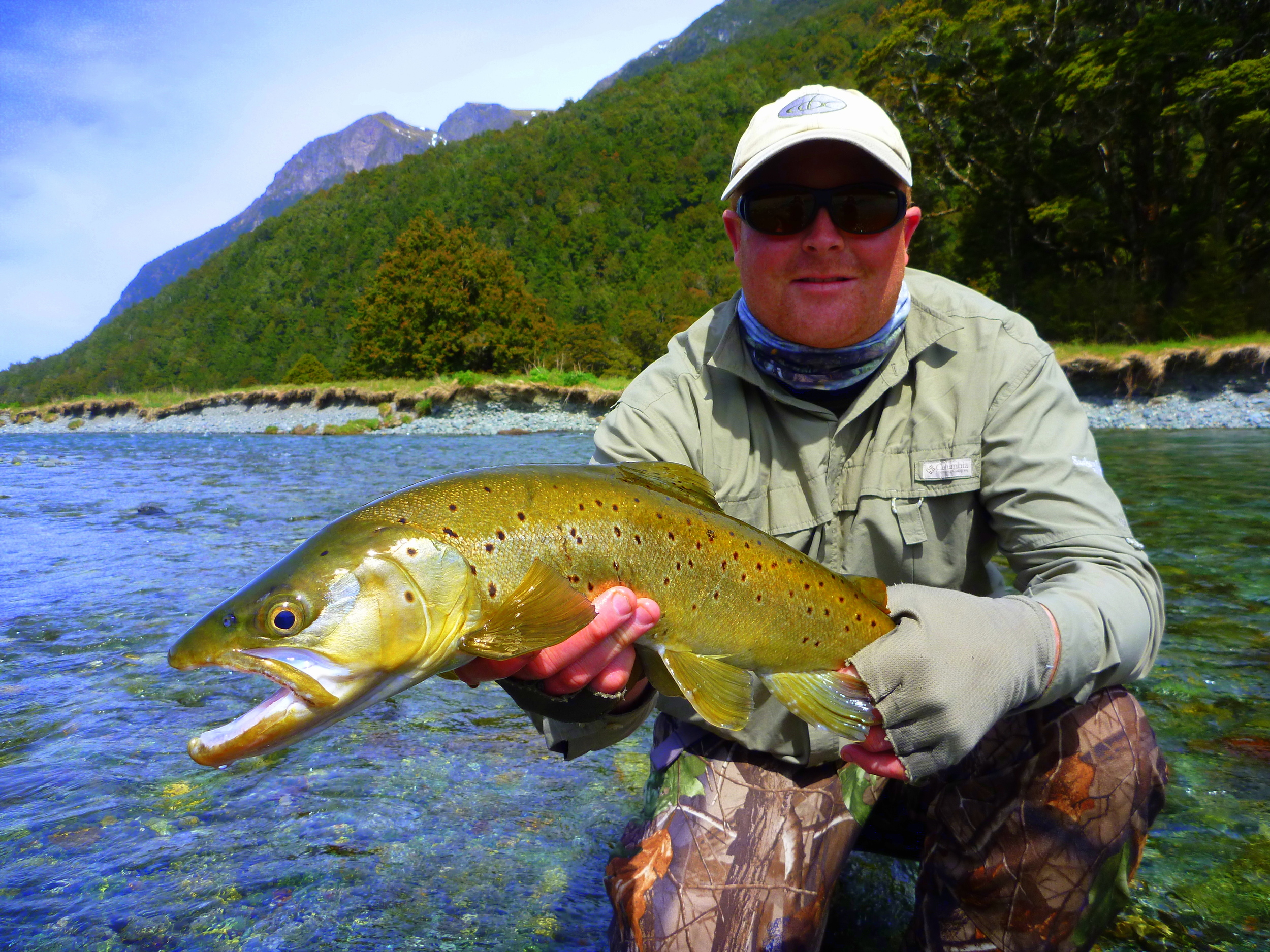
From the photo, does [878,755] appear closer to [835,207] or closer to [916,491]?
[916,491]

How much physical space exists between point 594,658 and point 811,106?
5.85 feet

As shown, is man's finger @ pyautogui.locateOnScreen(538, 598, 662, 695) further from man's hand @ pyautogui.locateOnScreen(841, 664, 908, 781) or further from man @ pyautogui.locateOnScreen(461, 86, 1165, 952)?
man's hand @ pyautogui.locateOnScreen(841, 664, 908, 781)

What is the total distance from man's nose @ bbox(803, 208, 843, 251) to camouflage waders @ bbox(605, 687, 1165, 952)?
4.65ft

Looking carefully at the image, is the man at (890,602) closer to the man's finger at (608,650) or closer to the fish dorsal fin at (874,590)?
the man's finger at (608,650)

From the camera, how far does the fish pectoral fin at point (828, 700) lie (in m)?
1.88

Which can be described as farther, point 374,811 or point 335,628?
point 374,811

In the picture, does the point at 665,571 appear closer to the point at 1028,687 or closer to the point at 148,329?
the point at 1028,687

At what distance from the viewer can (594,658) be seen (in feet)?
6.34

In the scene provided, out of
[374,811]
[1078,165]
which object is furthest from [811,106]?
[1078,165]

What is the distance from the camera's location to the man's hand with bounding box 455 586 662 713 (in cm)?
188

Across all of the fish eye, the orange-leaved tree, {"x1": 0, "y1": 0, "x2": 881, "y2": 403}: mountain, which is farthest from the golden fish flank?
{"x1": 0, "y1": 0, "x2": 881, "y2": 403}: mountain

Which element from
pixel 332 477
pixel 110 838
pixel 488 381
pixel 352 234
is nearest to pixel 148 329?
pixel 352 234

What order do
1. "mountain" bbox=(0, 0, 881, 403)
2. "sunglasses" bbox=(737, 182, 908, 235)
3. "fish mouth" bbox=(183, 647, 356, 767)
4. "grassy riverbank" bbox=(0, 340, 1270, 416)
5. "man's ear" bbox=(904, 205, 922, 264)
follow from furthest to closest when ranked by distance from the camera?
"mountain" bbox=(0, 0, 881, 403), "grassy riverbank" bbox=(0, 340, 1270, 416), "man's ear" bbox=(904, 205, 922, 264), "sunglasses" bbox=(737, 182, 908, 235), "fish mouth" bbox=(183, 647, 356, 767)

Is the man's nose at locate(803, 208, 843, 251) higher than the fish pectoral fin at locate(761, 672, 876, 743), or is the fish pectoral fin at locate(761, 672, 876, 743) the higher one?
the man's nose at locate(803, 208, 843, 251)
